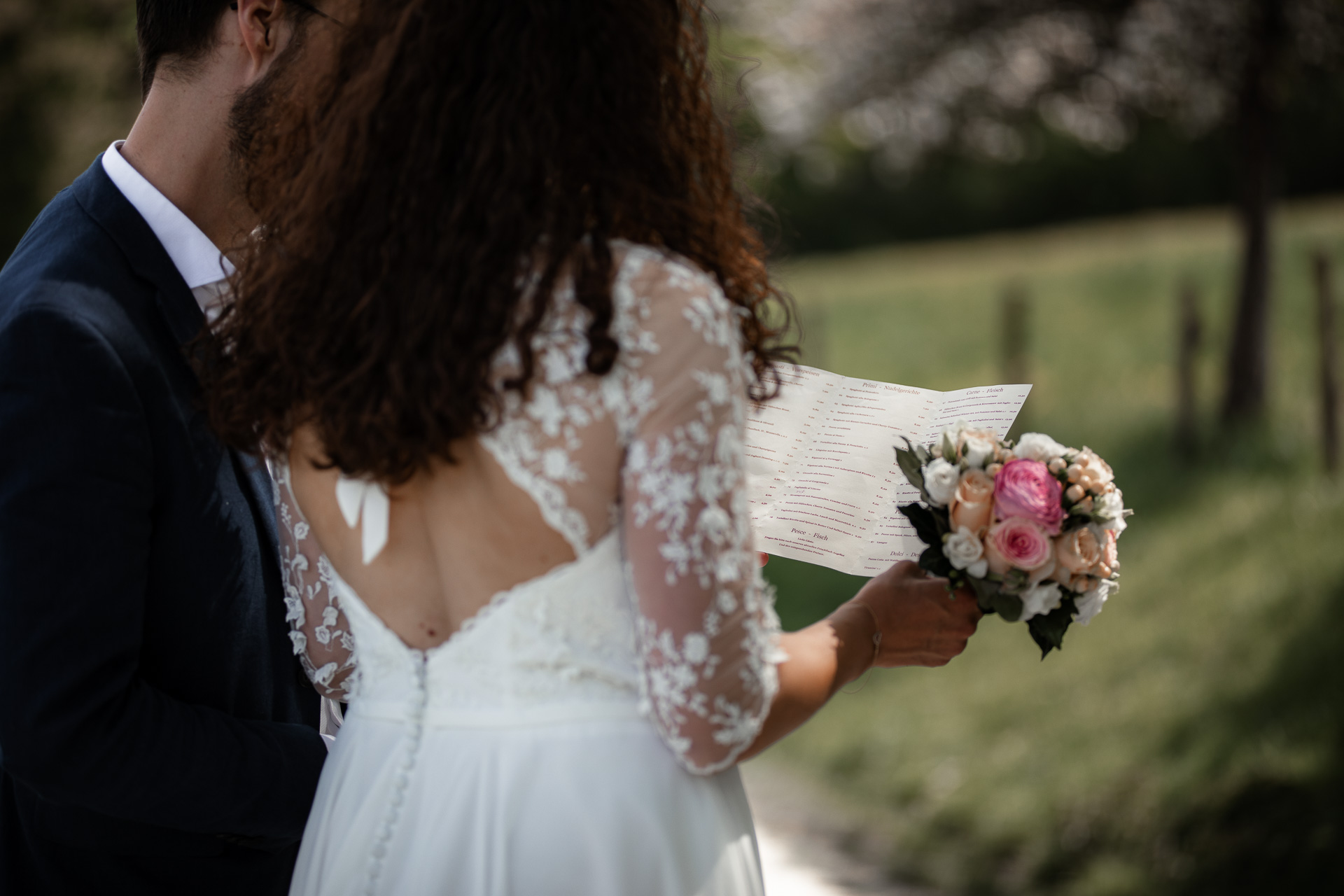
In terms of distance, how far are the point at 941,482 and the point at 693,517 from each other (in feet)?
1.72

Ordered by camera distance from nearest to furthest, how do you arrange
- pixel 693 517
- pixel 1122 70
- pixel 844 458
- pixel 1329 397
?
pixel 693 517
pixel 844 458
pixel 1329 397
pixel 1122 70

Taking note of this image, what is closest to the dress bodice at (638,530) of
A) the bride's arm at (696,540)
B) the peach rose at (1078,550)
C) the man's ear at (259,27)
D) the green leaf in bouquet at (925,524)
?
the bride's arm at (696,540)

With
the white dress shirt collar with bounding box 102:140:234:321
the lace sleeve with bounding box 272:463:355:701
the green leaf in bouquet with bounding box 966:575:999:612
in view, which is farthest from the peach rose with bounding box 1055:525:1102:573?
the white dress shirt collar with bounding box 102:140:234:321

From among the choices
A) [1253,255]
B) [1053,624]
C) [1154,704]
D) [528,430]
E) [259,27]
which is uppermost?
[259,27]

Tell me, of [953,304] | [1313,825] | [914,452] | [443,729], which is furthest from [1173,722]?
[953,304]

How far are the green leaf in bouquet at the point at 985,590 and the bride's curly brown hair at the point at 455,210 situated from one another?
0.58m

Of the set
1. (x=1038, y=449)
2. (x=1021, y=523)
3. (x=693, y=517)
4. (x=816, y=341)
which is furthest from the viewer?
(x=816, y=341)

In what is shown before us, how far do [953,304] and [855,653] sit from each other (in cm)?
1084

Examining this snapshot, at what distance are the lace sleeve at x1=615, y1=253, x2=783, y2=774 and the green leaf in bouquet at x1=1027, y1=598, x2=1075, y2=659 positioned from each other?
0.53 metres

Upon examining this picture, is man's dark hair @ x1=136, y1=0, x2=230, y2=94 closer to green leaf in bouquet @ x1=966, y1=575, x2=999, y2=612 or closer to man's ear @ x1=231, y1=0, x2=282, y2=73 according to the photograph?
man's ear @ x1=231, y1=0, x2=282, y2=73

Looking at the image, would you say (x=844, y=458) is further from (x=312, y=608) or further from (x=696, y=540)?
(x=312, y=608)

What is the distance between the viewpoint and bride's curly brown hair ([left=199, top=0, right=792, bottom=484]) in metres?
1.34

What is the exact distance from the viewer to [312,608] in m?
1.81

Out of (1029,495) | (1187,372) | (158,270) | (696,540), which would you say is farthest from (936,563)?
(1187,372)
